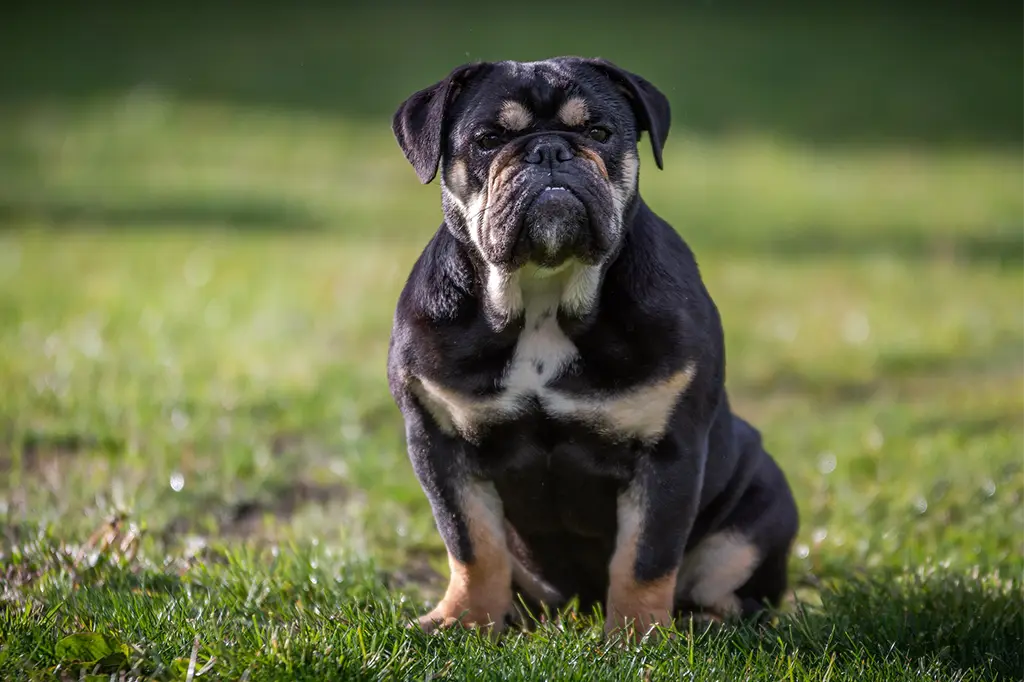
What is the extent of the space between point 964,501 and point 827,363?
2.82 metres

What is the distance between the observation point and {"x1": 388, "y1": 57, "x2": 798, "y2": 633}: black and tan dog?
12.8ft

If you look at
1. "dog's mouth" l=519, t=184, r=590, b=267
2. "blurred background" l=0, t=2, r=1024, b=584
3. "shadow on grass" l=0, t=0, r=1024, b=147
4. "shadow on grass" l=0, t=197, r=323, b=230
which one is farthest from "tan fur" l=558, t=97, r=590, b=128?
"shadow on grass" l=0, t=0, r=1024, b=147

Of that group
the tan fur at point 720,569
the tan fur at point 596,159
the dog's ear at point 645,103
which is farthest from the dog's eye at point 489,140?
the tan fur at point 720,569

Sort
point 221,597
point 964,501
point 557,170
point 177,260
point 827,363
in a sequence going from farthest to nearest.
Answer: point 177,260 < point 827,363 < point 964,501 < point 221,597 < point 557,170

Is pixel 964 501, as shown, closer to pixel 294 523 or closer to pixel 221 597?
pixel 294 523

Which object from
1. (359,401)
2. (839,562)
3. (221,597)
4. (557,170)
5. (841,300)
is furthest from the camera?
(841,300)

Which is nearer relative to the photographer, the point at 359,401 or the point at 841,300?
the point at 359,401

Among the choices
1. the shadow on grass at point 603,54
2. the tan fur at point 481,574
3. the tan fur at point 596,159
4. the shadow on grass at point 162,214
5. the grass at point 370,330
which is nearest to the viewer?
the tan fur at point 596,159

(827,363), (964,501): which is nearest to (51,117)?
(827,363)

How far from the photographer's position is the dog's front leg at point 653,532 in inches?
157

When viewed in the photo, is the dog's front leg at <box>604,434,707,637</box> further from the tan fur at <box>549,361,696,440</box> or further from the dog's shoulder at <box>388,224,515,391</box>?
the dog's shoulder at <box>388,224,515,391</box>

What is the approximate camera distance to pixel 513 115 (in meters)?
3.96

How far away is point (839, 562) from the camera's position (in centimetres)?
533

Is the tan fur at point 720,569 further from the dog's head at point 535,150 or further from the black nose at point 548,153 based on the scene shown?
the black nose at point 548,153
